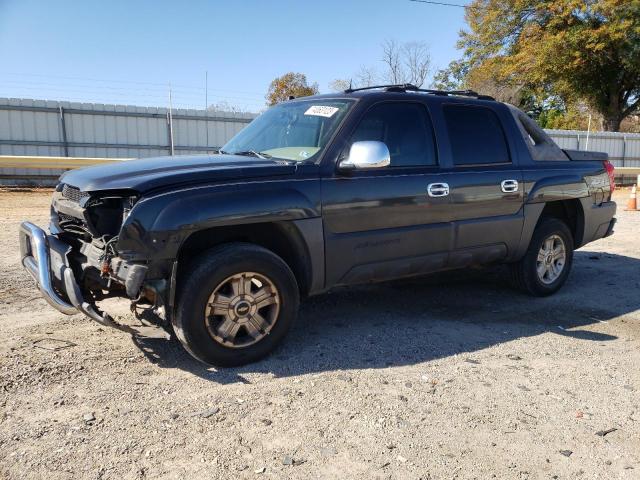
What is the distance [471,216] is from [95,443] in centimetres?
341

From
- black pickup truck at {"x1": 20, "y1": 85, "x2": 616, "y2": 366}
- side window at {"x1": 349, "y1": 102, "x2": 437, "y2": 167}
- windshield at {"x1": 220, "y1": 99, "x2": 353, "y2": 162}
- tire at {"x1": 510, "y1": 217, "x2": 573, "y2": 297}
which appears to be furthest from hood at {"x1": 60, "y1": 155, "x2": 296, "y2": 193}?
tire at {"x1": 510, "y1": 217, "x2": 573, "y2": 297}

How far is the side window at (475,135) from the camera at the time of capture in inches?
195

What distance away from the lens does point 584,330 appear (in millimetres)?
4887

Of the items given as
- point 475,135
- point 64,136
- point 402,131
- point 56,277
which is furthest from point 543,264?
point 64,136

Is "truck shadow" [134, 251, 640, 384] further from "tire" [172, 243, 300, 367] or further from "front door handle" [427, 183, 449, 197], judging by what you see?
"front door handle" [427, 183, 449, 197]

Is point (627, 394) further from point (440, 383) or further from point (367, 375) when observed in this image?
point (367, 375)

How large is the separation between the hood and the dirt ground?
116 cm

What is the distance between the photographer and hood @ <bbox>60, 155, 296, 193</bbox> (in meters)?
3.56

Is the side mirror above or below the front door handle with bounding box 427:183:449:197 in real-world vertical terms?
above

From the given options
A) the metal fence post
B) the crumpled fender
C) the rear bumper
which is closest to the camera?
the crumpled fender

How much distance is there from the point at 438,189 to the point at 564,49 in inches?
1050

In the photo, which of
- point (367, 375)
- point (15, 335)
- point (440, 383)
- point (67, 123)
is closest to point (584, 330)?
point (440, 383)

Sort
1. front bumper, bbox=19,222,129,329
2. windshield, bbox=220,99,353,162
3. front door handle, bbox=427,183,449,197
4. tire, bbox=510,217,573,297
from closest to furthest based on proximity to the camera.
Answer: front bumper, bbox=19,222,129,329, windshield, bbox=220,99,353,162, front door handle, bbox=427,183,449,197, tire, bbox=510,217,573,297

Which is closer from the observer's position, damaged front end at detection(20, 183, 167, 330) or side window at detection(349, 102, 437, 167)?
damaged front end at detection(20, 183, 167, 330)
